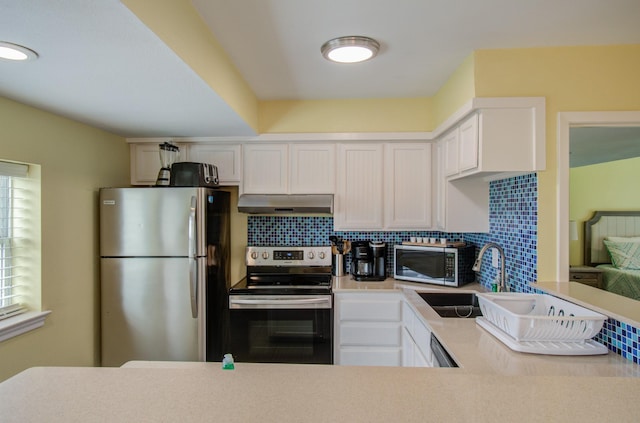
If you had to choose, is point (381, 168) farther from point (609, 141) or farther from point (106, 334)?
point (106, 334)

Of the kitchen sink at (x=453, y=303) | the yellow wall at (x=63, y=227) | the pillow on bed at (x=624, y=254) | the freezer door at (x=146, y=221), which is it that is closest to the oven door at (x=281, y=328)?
the freezer door at (x=146, y=221)

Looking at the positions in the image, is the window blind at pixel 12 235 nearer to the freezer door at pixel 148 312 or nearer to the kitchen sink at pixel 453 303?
the freezer door at pixel 148 312

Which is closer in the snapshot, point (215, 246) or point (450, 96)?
point (450, 96)

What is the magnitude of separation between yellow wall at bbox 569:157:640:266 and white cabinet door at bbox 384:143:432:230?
1.26 m

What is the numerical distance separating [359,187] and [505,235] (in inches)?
45.6

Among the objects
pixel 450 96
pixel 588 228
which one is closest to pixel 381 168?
pixel 450 96

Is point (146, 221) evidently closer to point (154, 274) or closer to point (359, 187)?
point (154, 274)

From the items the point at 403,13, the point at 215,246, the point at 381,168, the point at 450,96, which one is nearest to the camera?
the point at 403,13

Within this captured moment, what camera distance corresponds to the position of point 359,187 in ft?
9.59

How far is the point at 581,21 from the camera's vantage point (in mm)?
1712

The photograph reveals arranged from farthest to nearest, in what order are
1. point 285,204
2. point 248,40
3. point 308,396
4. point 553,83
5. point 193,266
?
point 285,204
point 193,266
point 553,83
point 248,40
point 308,396

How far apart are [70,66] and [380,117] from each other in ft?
7.12

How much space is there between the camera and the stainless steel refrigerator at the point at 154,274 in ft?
8.00

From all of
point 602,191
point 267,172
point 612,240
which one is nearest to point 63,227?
point 267,172
